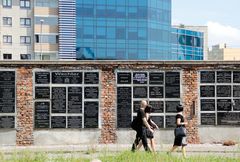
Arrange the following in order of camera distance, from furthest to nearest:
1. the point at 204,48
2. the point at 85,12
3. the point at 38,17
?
the point at 204,48
the point at 85,12
the point at 38,17

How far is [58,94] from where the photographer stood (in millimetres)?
22922

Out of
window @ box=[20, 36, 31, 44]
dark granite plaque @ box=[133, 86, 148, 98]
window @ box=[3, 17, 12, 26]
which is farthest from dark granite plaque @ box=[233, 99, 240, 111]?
window @ box=[3, 17, 12, 26]

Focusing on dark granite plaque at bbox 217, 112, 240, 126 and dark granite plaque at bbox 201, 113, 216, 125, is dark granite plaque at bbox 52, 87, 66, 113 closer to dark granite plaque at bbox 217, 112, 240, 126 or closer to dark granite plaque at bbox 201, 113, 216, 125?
dark granite plaque at bbox 201, 113, 216, 125

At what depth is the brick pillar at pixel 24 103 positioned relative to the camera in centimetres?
2281

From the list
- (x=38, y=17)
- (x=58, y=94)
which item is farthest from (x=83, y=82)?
(x=38, y=17)

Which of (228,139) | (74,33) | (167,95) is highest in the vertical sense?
(74,33)

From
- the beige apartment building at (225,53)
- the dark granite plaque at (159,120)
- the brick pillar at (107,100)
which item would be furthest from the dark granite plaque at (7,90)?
the beige apartment building at (225,53)

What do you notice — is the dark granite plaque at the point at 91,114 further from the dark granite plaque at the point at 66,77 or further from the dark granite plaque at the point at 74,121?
the dark granite plaque at the point at 66,77

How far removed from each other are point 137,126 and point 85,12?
3300 inches

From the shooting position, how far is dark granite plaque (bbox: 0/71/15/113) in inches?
894

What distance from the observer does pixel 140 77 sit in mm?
23234

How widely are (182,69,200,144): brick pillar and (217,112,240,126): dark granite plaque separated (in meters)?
0.97

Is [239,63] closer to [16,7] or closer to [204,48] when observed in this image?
[16,7]

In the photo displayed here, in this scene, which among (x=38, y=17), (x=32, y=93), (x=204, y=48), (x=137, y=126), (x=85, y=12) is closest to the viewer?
(x=137, y=126)
